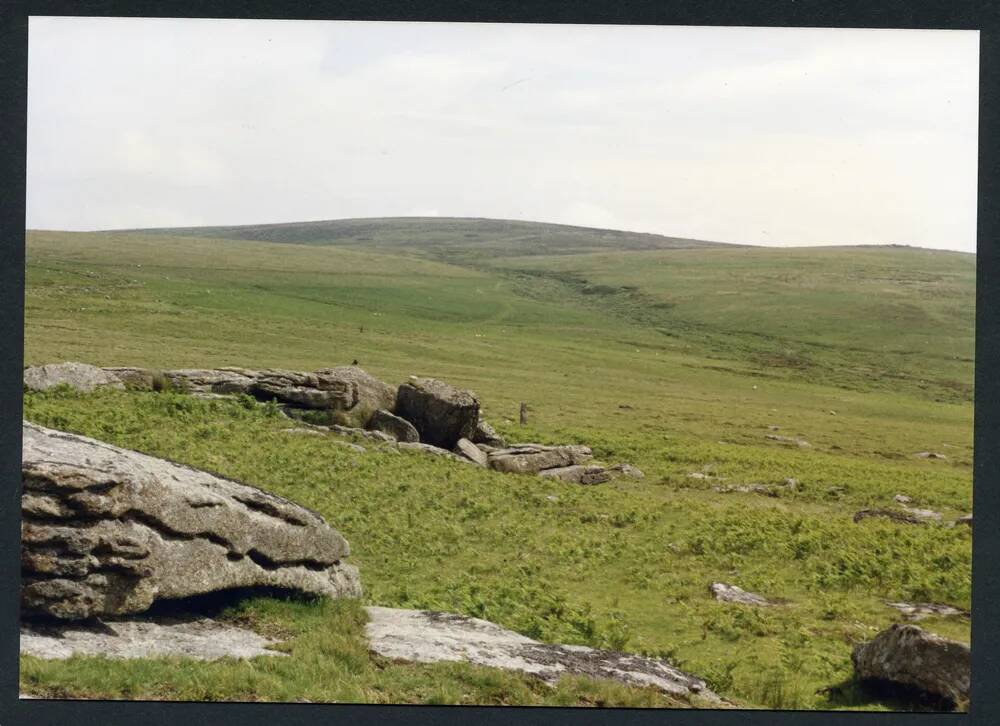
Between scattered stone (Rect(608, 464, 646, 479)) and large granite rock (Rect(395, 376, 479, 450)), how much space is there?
482 centimetres

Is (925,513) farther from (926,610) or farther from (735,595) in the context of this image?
(735,595)

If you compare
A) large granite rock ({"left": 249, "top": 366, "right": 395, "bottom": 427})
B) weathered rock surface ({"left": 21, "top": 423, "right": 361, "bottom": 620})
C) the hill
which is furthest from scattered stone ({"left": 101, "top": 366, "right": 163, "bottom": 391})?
the hill

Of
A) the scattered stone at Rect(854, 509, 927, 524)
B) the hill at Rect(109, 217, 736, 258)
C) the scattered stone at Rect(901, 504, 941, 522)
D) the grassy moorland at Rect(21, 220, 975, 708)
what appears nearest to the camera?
the grassy moorland at Rect(21, 220, 975, 708)

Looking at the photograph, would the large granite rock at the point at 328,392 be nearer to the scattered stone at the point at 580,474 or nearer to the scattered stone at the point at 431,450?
the scattered stone at the point at 431,450

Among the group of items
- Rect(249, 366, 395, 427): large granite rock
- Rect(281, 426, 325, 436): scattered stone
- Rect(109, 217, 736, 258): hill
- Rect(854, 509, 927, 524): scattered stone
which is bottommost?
Rect(854, 509, 927, 524): scattered stone

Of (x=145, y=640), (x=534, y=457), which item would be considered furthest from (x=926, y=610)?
(x=534, y=457)

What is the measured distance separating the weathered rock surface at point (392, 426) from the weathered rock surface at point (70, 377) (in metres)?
7.16

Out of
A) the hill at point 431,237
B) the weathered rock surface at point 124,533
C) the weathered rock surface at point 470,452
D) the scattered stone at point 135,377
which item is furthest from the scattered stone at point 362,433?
the hill at point 431,237

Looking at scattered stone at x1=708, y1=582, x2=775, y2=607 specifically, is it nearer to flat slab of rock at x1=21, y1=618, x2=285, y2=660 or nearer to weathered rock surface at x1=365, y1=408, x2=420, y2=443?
flat slab of rock at x1=21, y1=618, x2=285, y2=660

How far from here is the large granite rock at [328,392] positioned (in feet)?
83.4

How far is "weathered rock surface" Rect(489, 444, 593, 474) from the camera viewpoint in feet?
86.2

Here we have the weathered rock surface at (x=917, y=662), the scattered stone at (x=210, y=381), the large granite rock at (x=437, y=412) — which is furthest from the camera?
the large granite rock at (x=437, y=412)

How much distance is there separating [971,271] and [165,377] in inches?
828

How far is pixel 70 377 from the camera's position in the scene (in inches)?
920
